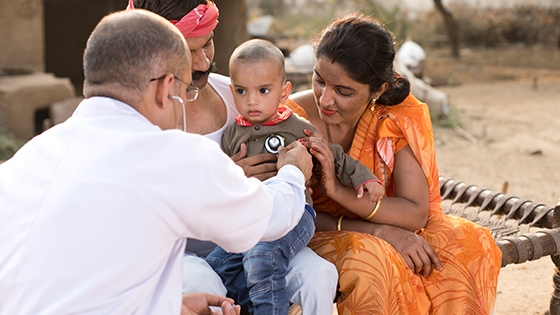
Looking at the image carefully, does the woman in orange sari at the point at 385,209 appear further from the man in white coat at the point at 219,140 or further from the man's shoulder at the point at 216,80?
the man's shoulder at the point at 216,80

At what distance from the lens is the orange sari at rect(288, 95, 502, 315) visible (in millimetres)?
2578

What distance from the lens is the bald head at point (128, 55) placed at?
178cm

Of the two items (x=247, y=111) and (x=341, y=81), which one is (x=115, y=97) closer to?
(x=247, y=111)

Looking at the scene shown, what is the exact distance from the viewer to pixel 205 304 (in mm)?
2172

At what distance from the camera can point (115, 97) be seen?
5.96 ft

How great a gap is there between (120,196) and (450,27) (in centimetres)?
A: 1428

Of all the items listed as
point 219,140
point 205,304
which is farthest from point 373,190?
point 205,304

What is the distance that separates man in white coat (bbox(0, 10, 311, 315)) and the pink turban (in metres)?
0.72

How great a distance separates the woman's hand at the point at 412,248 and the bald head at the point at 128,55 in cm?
138

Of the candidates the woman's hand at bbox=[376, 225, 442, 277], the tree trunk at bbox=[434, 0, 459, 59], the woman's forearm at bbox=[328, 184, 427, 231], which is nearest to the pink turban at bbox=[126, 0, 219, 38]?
the woman's forearm at bbox=[328, 184, 427, 231]

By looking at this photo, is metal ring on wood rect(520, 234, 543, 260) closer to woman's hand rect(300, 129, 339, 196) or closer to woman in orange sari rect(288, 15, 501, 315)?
woman in orange sari rect(288, 15, 501, 315)

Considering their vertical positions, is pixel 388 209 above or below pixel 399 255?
above

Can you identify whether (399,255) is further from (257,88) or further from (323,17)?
(323,17)

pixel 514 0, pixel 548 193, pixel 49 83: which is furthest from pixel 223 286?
pixel 514 0
